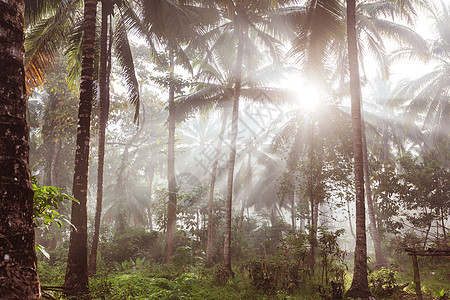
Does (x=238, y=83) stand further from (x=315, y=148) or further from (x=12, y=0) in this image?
(x=12, y=0)

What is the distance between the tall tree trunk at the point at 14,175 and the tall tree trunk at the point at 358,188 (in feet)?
23.6

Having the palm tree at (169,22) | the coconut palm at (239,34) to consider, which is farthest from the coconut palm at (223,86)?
the palm tree at (169,22)

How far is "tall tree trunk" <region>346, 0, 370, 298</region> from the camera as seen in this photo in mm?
6906

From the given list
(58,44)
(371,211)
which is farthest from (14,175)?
(371,211)

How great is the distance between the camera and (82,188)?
→ 5.07m

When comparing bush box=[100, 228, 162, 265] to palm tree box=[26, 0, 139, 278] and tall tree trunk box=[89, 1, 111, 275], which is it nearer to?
tall tree trunk box=[89, 1, 111, 275]

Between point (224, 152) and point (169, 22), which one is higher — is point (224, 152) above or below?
below

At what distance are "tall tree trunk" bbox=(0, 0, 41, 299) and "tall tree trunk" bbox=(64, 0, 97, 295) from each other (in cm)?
324

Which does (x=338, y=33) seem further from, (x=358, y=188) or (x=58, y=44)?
(x=58, y=44)

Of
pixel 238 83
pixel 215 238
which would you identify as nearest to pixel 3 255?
pixel 238 83

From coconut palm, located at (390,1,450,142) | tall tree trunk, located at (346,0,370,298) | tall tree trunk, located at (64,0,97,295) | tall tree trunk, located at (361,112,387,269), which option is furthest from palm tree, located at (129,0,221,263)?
coconut palm, located at (390,1,450,142)

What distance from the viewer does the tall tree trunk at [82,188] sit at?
474 cm

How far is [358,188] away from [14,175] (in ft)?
24.6

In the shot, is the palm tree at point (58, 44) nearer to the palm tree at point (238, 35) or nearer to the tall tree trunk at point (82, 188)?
the tall tree trunk at point (82, 188)
